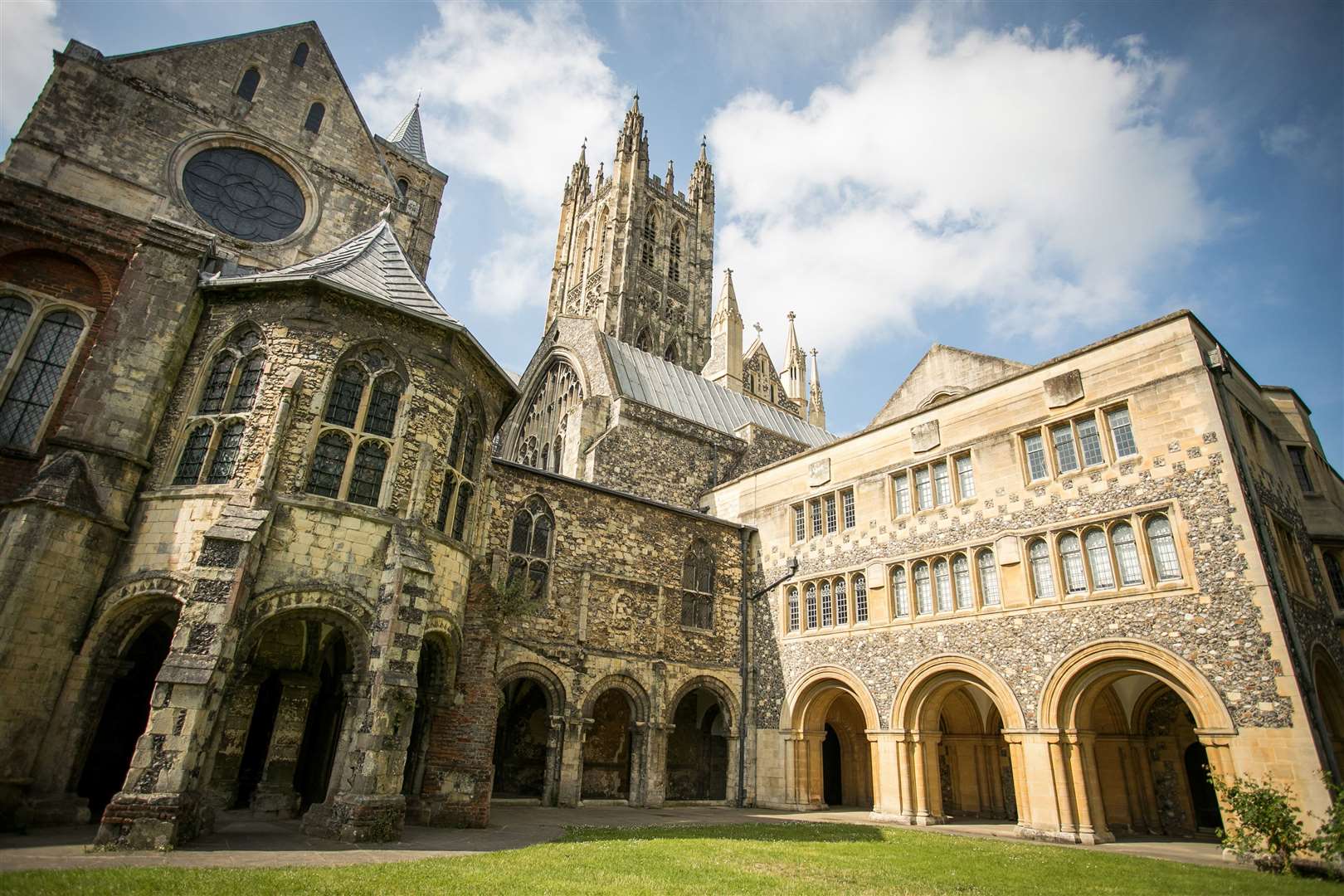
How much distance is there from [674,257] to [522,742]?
50921 millimetres

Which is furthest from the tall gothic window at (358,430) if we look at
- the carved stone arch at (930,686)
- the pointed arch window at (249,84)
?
the carved stone arch at (930,686)

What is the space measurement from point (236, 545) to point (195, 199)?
38.7 ft

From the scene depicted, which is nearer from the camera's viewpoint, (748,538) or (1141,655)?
(1141,655)

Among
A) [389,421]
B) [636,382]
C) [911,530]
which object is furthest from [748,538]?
[389,421]

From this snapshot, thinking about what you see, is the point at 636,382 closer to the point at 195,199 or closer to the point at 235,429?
the point at 195,199

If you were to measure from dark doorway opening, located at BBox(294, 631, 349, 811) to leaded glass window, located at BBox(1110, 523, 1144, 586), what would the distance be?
15.6 m

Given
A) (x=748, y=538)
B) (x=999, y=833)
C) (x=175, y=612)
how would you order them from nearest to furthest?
(x=175, y=612) → (x=999, y=833) → (x=748, y=538)

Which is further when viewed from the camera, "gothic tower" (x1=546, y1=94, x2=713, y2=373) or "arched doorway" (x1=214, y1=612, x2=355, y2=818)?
"gothic tower" (x1=546, y1=94, x2=713, y2=373)

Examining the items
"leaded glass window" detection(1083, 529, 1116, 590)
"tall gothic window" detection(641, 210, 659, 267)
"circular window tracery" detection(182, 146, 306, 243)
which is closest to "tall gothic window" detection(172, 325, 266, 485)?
"circular window tracery" detection(182, 146, 306, 243)

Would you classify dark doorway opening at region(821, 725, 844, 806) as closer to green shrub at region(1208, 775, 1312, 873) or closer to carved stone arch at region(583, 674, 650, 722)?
carved stone arch at region(583, 674, 650, 722)

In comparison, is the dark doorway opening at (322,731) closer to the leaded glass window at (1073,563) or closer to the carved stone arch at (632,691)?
the carved stone arch at (632,691)

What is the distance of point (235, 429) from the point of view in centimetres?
1157

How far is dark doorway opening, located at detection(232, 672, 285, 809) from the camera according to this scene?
13734 mm

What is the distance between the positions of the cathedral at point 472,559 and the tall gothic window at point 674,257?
142ft
